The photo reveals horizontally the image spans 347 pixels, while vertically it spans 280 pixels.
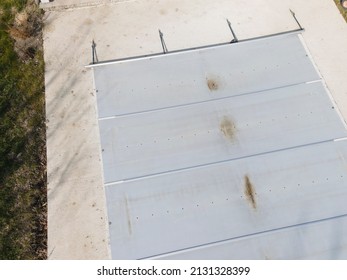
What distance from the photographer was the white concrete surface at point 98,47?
7.27m

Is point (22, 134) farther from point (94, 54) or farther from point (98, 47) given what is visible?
point (98, 47)

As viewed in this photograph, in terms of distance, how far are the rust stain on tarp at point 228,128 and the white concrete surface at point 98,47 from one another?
7.20 feet

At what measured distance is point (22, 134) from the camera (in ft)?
26.0

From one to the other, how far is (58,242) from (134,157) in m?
2.09

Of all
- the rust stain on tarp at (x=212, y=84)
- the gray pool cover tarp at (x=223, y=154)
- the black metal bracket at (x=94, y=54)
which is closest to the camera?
the gray pool cover tarp at (x=223, y=154)

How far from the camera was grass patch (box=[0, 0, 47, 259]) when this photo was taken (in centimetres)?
706

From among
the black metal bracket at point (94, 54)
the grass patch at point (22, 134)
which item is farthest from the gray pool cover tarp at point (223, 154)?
the grass patch at point (22, 134)

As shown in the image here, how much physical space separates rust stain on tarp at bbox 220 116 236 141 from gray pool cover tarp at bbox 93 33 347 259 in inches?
0.9

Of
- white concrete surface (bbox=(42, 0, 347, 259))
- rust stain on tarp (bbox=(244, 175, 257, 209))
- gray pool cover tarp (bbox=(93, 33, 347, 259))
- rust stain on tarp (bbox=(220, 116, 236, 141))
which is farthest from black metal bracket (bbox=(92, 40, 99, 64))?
rust stain on tarp (bbox=(244, 175, 257, 209))

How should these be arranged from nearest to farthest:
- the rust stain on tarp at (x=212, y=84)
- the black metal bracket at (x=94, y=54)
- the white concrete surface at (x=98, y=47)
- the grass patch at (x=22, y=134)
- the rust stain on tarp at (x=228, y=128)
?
1. the grass patch at (x=22, y=134)
2. the white concrete surface at (x=98, y=47)
3. the rust stain on tarp at (x=228, y=128)
4. the rust stain on tarp at (x=212, y=84)
5. the black metal bracket at (x=94, y=54)

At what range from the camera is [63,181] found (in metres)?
7.46

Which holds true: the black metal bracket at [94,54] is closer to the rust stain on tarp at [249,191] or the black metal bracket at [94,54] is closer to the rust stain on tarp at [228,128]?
the rust stain on tarp at [228,128]

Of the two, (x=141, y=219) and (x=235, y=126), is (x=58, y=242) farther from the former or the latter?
(x=235, y=126)

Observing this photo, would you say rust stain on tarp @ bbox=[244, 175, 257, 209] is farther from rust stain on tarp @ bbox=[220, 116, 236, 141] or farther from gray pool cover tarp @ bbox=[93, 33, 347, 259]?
rust stain on tarp @ bbox=[220, 116, 236, 141]
